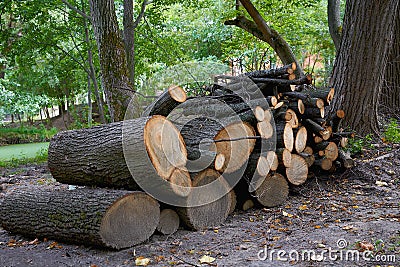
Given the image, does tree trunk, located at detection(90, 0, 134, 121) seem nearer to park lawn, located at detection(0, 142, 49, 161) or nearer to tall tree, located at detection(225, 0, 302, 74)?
tall tree, located at detection(225, 0, 302, 74)

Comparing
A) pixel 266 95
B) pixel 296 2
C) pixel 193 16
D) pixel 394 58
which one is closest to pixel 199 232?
pixel 266 95

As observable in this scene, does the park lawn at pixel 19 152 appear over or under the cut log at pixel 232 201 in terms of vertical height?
over

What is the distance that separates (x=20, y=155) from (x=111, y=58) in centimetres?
548

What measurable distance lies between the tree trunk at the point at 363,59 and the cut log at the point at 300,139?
1523 millimetres

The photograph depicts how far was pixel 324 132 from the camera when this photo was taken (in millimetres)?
Result: 4996

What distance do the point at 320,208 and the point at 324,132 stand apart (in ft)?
3.64

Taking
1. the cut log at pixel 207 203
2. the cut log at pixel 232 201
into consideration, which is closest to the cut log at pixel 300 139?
the cut log at pixel 232 201

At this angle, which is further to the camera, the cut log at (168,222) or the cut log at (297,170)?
the cut log at (297,170)

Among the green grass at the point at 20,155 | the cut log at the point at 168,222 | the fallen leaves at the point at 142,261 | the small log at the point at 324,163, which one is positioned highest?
the small log at the point at 324,163

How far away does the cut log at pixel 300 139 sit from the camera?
4672 millimetres

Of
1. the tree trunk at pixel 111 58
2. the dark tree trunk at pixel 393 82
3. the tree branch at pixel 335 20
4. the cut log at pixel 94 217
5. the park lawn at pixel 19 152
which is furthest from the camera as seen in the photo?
the park lawn at pixel 19 152

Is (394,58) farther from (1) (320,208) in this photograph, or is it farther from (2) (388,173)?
(1) (320,208)

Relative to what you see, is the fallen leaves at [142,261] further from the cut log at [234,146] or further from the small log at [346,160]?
the small log at [346,160]

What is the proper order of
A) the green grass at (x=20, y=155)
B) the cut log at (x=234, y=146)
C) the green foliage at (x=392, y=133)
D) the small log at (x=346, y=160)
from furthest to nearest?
the green grass at (x=20, y=155)
the green foliage at (x=392, y=133)
the small log at (x=346, y=160)
the cut log at (x=234, y=146)
